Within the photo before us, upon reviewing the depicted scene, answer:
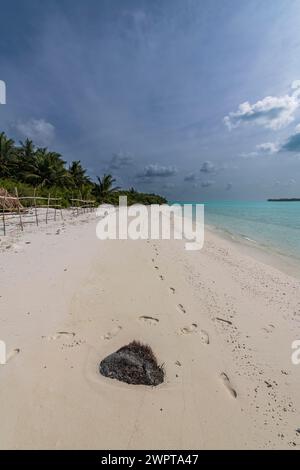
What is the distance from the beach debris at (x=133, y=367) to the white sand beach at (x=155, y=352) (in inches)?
2.8

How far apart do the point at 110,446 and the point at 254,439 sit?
1.21 meters

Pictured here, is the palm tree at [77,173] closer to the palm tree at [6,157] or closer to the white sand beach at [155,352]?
the palm tree at [6,157]

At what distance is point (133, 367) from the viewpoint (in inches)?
93.4

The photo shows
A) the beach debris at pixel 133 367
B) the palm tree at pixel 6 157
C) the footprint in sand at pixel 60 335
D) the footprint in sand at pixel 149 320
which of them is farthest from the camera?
the palm tree at pixel 6 157

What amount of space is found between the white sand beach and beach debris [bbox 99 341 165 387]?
7 centimetres

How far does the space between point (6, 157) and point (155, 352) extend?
31349mm

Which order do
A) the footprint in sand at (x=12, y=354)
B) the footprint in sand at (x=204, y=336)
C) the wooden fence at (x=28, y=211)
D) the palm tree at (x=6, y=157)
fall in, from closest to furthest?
the footprint in sand at (x=12, y=354) < the footprint in sand at (x=204, y=336) < the wooden fence at (x=28, y=211) < the palm tree at (x=6, y=157)

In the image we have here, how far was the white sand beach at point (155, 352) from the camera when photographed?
1.89m

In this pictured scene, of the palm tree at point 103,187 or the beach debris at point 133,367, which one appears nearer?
the beach debris at point 133,367

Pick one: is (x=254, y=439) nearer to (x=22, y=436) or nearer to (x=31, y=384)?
(x=22, y=436)

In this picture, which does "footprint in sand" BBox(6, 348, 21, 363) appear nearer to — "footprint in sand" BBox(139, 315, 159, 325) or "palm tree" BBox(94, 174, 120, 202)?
"footprint in sand" BBox(139, 315, 159, 325)

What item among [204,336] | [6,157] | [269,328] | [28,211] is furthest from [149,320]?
[6,157]

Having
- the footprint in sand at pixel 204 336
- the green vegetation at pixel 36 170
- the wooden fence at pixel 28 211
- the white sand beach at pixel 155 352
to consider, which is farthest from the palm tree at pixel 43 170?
the footprint in sand at pixel 204 336

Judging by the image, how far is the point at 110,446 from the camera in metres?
1.78
